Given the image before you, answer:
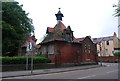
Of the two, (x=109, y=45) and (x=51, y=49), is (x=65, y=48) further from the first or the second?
(x=109, y=45)

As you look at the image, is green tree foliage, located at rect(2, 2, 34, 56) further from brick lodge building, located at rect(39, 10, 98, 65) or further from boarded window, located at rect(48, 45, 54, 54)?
boarded window, located at rect(48, 45, 54, 54)

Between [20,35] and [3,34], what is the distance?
3.68 m

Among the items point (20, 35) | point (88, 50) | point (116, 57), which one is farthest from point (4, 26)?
point (116, 57)

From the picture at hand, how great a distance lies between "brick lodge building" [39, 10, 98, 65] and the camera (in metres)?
27.6

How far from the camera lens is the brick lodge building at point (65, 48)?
27562 millimetres

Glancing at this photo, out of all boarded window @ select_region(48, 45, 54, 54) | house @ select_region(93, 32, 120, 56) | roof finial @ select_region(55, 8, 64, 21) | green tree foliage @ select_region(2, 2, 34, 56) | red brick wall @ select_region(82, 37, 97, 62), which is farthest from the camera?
house @ select_region(93, 32, 120, 56)

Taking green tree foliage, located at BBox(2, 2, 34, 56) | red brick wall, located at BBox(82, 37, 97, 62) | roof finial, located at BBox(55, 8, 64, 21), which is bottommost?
red brick wall, located at BBox(82, 37, 97, 62)

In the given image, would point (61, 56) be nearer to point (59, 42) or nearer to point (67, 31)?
point (59, 42)

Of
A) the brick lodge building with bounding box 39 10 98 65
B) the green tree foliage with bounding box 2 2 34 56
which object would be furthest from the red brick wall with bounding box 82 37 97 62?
the green tree foliage with bounding box 2 2 34 56

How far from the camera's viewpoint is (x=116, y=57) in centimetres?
4878

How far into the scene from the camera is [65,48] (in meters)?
28.8

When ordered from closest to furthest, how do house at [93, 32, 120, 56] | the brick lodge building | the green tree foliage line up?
the green tree foliage
the brick lodge building
house at [93, 32, 120, 56]

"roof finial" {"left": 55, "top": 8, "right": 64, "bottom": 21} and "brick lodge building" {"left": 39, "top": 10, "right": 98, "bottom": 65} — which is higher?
"roof finial" {"left": 55, "top": 8, "right": 64, "bottom": 21}

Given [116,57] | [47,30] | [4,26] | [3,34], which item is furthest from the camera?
[116,57]
